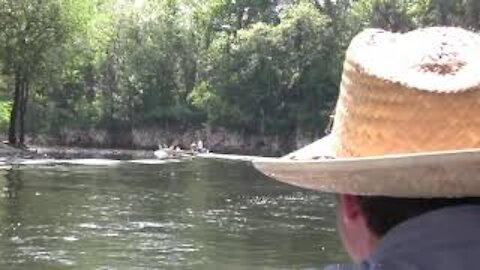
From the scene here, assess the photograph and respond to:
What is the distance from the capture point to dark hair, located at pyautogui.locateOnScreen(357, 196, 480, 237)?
1780mm

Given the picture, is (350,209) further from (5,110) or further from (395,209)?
(5,110)

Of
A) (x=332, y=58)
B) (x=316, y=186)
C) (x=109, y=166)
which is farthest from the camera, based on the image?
(x=332, y=58)

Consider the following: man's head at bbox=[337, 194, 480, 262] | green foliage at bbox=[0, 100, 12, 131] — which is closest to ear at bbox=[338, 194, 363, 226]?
man's head at bbox=[337, 194, 480, 262]

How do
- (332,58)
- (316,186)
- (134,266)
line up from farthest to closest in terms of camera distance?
(332,58)
(134,266)
(316,186)

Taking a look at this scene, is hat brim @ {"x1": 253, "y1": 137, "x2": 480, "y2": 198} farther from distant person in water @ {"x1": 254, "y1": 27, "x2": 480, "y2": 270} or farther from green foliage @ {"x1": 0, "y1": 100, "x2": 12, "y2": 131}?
green foliage @ {"x1": 0, "y1": 100, "x2": 12, "y2": 131}

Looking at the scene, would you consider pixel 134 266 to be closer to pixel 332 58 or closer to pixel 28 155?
pixel 28 155

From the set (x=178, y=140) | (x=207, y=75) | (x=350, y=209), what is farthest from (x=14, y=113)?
(x=350, y=209)

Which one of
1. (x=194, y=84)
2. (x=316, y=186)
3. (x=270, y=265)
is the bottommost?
(x=270, y=265)

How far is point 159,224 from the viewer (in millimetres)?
21562

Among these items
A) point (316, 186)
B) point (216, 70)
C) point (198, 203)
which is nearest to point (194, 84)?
point (216, 70)

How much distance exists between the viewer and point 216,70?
89.4 meters

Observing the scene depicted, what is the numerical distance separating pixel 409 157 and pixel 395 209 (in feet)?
0.42

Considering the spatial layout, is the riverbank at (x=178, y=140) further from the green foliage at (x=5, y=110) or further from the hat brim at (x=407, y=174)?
the hat brim at (x=407, y=174)

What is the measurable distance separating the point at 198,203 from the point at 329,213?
12.6 ft
